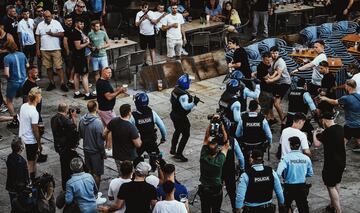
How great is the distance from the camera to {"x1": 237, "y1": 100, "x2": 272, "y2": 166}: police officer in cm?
1084

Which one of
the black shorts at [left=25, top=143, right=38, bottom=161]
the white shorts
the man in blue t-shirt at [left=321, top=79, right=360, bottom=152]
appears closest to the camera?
the black shorts at [left=25, top=143, right=38, bottom=161]

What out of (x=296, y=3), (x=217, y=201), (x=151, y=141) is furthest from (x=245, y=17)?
(x=217, y=201)

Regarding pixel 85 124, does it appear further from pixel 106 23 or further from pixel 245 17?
pixel 245 17

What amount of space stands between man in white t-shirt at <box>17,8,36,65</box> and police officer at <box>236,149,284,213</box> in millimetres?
9133

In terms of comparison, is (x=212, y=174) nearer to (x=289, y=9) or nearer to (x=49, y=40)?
(x=49, y=40)

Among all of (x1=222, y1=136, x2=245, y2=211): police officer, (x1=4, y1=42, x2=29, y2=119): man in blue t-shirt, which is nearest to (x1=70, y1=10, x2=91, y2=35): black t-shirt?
(x1=4, y1=42, x2=29, y2=119): man in blue t-shirt

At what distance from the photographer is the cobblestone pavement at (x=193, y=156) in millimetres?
11164

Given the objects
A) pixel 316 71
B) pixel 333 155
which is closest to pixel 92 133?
pixel 333 155

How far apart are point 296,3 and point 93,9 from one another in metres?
7.07

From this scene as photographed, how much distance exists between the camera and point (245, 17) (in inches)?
892

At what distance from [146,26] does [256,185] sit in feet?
30.7

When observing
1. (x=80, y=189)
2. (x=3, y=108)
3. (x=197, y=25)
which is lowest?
(x=3, y=108)

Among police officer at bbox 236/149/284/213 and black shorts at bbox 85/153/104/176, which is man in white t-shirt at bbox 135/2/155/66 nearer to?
black shorts at bbox 85/153/104/176

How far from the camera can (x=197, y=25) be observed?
63.4 feet
